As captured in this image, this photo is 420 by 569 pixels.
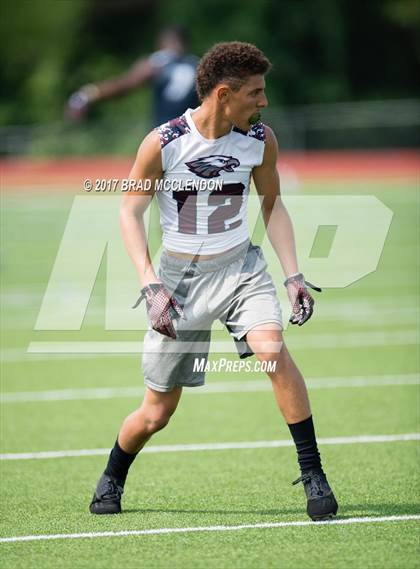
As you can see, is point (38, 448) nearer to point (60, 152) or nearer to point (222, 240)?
point (222, 240)

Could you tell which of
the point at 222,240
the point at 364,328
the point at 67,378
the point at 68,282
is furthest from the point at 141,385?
the point at 68,282

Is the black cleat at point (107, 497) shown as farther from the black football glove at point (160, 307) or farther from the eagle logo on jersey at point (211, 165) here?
the eagle logo on jersey at point (211, 165)

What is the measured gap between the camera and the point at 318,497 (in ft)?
16.6

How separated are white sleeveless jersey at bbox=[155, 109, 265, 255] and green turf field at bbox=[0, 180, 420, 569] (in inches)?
50.5

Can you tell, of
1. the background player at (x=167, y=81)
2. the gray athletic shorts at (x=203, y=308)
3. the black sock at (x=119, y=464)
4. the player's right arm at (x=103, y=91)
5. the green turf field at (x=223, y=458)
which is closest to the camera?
the green turf field at (x=223, y=458)

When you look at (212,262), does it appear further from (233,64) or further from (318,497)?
(318,497)

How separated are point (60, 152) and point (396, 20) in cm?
1612

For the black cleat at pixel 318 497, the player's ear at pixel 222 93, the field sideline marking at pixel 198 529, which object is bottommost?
the field sideline marking at pixel 198 529

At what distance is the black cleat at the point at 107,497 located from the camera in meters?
5.40

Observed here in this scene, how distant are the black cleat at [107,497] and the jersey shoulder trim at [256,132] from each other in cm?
174

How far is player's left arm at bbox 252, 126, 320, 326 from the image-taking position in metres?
5.26

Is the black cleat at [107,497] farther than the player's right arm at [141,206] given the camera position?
Yes

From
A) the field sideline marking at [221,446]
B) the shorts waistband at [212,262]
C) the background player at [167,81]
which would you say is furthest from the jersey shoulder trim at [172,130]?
the background player at [167,81]

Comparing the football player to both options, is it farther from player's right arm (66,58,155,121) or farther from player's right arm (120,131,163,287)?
player's right arm (66,58,155,121)
